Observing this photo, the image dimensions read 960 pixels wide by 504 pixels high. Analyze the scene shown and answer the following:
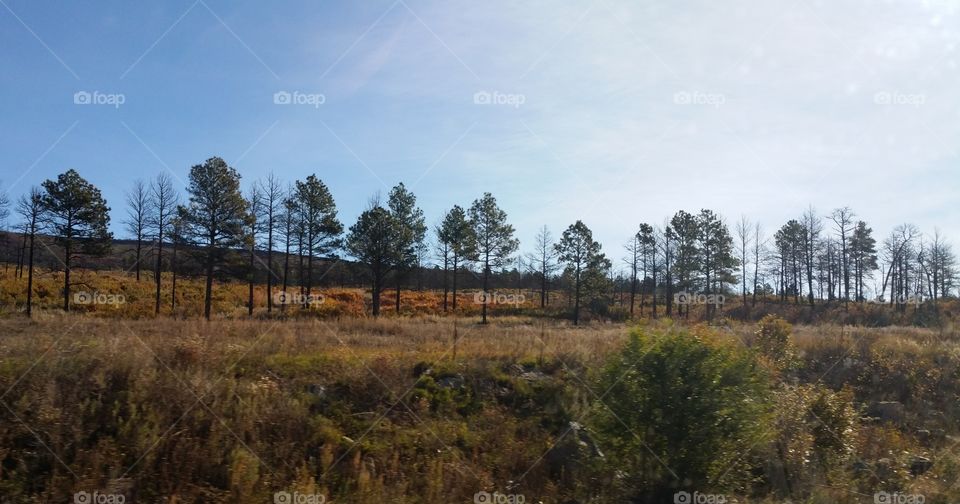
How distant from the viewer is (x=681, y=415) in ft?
26.0

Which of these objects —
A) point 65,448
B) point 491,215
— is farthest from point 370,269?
point 65,448

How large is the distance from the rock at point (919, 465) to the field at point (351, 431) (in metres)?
0.02

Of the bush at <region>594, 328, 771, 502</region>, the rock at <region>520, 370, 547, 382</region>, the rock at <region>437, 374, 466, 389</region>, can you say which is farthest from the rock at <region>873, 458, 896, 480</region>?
the rock at <region>437, 374, 466, 389</region>

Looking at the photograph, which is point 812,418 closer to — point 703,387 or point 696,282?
point 703,387

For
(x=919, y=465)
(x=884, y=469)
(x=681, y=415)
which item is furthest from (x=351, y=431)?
(x=919, y=465)

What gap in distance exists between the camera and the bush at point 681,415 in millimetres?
7871

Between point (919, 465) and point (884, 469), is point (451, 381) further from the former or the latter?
point (919, 465)

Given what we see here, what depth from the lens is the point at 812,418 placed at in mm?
11211

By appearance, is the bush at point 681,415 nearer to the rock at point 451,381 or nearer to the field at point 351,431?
the field at point 351,431

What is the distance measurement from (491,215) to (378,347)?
29.1 m

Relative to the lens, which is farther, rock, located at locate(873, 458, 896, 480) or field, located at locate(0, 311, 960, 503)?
rock, located at locate(873, 458, 896, 480)

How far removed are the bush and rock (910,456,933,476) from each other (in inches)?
154

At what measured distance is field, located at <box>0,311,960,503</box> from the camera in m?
7.49

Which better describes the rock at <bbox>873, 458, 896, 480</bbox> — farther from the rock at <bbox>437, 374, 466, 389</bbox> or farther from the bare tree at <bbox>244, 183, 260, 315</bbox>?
the bare tree at <bbox>244, 183, 260, 315</bbox>
